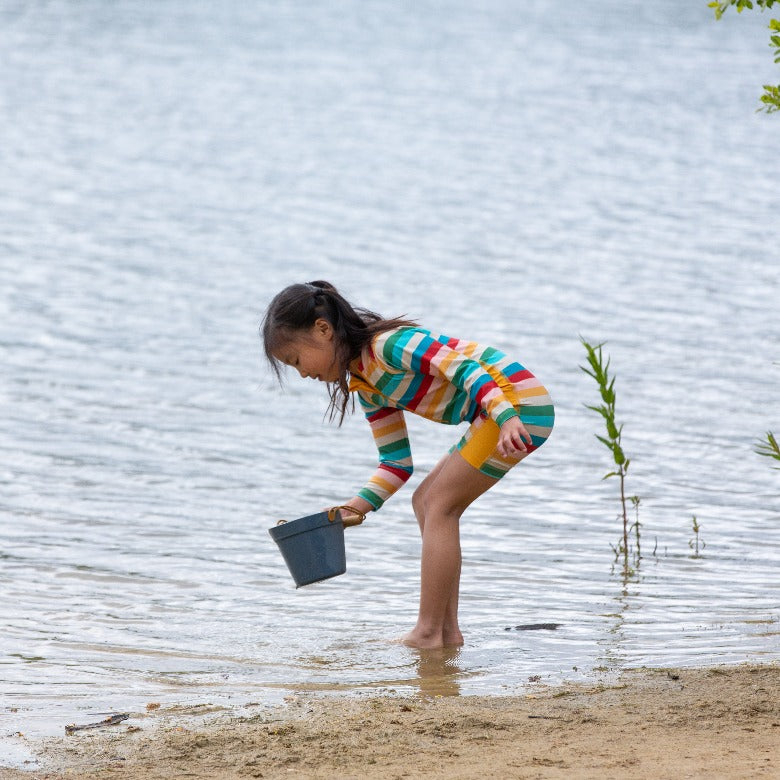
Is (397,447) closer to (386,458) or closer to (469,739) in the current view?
(386,458)

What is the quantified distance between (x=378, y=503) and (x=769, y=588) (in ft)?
5.57

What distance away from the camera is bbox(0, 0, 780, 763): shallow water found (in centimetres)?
472

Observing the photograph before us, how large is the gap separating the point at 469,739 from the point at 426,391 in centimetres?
123

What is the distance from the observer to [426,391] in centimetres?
427

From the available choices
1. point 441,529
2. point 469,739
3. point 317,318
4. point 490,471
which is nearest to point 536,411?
point 490,471

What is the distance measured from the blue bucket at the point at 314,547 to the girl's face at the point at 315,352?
1.49 feet

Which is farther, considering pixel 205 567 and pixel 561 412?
pixel 561 412

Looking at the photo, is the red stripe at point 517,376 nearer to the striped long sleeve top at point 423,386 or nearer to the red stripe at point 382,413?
the striped long sleeve top at point 423,386

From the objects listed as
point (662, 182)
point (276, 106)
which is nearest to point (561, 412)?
point (662, 182)

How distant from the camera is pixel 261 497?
6625mm

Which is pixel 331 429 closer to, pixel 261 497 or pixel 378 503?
pixel 261 497

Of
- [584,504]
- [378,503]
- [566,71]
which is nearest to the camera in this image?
[378,503]

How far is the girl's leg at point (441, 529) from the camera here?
4332 mm

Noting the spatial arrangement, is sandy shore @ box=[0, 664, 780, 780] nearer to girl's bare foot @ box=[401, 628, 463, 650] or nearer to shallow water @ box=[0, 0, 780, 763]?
shallow water @ box=[0, 0, 780, 763]
